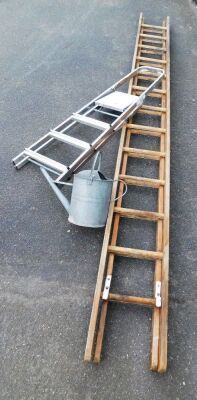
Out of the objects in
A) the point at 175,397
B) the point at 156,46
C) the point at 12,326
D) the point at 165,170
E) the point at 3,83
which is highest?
the point at 156,46

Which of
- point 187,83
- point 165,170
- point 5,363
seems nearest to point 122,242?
point 165,170

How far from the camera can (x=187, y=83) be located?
214 inches

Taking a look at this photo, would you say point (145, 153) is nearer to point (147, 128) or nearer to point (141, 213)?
point (147, 128)

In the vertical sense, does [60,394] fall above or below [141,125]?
below

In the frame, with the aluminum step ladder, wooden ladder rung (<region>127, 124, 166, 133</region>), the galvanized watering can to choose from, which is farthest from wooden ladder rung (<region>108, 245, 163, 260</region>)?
wooden ladder rung (<region>127, 124, 166, 133</region>)

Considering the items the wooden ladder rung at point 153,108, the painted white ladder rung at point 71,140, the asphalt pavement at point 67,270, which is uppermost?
the wooden ladder rung at point 153,108

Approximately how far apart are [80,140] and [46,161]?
58 cm

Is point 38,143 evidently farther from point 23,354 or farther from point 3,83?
point 23,354

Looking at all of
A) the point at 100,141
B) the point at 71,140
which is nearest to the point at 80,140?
the point at 71,140

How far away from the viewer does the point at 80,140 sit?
3955mm

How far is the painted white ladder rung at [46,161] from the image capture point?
11.4 ft

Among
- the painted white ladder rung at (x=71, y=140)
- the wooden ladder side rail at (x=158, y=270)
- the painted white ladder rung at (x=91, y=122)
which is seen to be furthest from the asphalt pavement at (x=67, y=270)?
the painted white ladder rung at (x=91, y=122)

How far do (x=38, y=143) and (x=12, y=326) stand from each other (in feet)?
7.24

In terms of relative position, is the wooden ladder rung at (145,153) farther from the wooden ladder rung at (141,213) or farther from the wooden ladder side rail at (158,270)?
the wooden ladder rung at (141,213)
